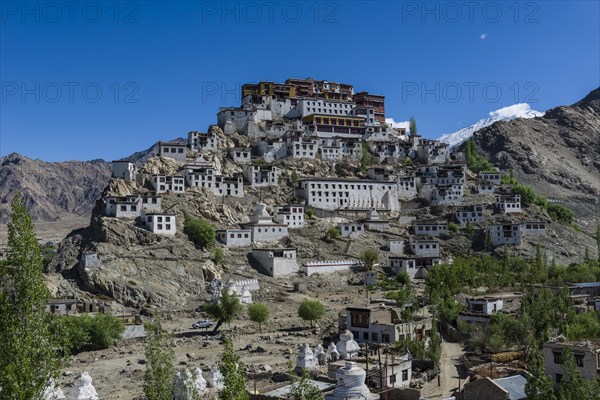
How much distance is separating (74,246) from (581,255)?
6604 cm

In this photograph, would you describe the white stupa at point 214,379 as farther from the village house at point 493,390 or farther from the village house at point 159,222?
the village house at point 159,222

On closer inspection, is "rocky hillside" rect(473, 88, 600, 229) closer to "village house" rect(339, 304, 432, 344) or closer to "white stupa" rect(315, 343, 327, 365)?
"village house" rect(339, 304, 432, 344)

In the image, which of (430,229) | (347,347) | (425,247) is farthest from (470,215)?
(347,347)

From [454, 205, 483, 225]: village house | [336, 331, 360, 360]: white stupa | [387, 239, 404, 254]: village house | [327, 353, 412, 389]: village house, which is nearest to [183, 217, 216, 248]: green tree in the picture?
[387, 239, 404, 254]: village house

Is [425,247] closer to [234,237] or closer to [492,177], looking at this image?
[234,237]

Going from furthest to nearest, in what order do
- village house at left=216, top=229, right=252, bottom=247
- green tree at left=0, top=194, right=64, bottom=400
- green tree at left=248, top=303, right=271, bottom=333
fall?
village house at left=216, top=229, right=252, bottom=247 → green tree at left=248, top=303, right=271, bottom=333 → green tree at left=0, top=194, right=64, bottom=400

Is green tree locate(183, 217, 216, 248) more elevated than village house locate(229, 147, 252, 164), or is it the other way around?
village house locate(229, 147, 252, 164)

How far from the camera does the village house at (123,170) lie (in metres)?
80.1

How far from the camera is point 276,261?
7319cm

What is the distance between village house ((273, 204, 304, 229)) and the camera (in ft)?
271

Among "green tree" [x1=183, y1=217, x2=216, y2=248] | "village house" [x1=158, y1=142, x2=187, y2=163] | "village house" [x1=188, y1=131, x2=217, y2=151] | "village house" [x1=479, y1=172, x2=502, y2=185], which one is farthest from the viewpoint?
"village house" [x1=479, y1=172, x2=502, y2=185]

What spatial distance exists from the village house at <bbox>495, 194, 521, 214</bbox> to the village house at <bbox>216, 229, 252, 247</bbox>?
1592 inches

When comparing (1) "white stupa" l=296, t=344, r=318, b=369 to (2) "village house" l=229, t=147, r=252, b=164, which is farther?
(2) "village house" l=229, t=147, r=252, b=164

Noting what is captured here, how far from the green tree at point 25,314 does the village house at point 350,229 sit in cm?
6678
